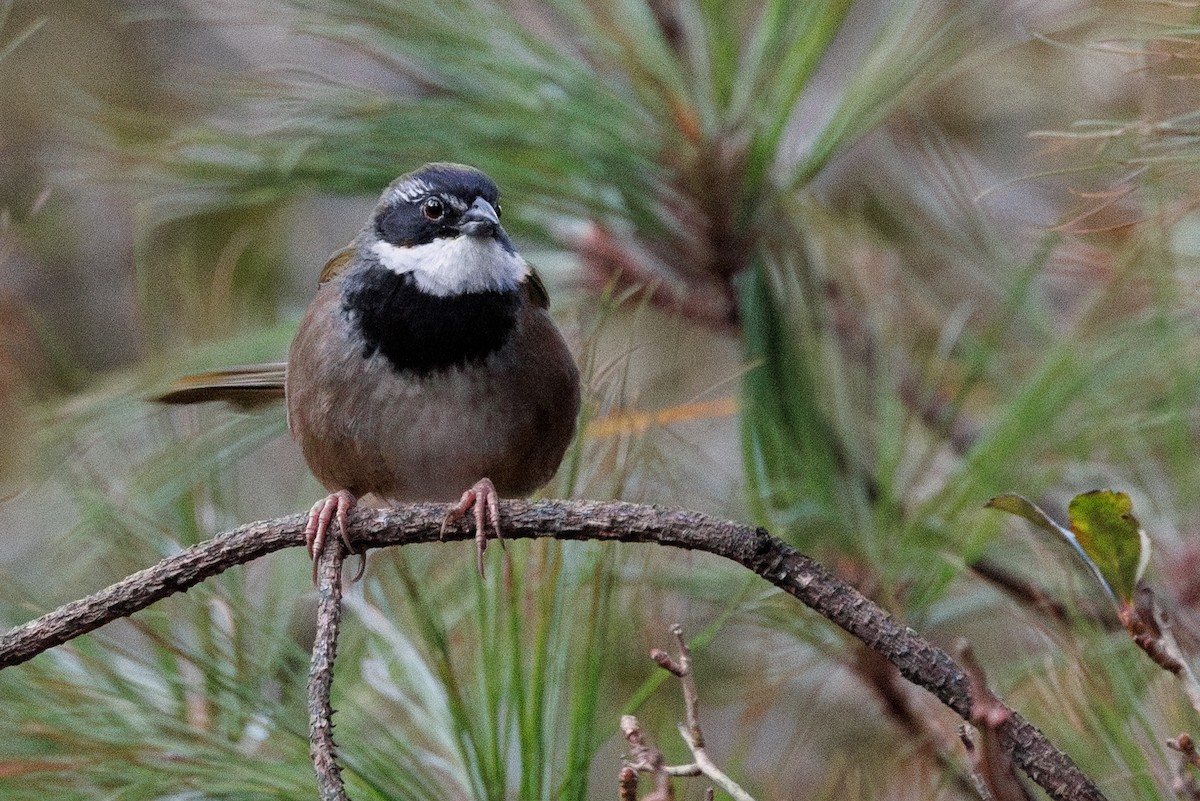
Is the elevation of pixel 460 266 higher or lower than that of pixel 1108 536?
higher

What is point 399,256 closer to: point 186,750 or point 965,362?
point 186,750

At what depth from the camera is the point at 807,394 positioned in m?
2.59

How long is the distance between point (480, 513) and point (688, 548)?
1.61 ft

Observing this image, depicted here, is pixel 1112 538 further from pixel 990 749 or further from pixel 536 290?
pixel 536 290

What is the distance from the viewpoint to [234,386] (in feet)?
8.86

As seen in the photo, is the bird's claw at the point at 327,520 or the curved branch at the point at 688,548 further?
the bird's claw at the point at 327,520

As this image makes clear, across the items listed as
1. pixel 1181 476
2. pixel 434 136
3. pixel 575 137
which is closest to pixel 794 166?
pixel 575 137

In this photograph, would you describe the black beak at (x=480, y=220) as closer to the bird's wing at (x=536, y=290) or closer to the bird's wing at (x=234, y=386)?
the bird's wing at (x=536, y=290)

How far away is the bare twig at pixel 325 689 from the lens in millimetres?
1297

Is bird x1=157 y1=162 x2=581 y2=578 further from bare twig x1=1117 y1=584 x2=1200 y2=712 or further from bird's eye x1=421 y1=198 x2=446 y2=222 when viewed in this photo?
bare twig x1=1117 y1=584 x2=1200 y2=712

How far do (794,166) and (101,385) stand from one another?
1.41 meters

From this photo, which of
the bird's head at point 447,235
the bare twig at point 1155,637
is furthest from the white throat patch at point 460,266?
the bare twig at point 1155,637

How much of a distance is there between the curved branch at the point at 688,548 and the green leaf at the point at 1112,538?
0.17 m

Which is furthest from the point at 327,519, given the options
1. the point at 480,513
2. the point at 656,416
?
the point at 656,416
